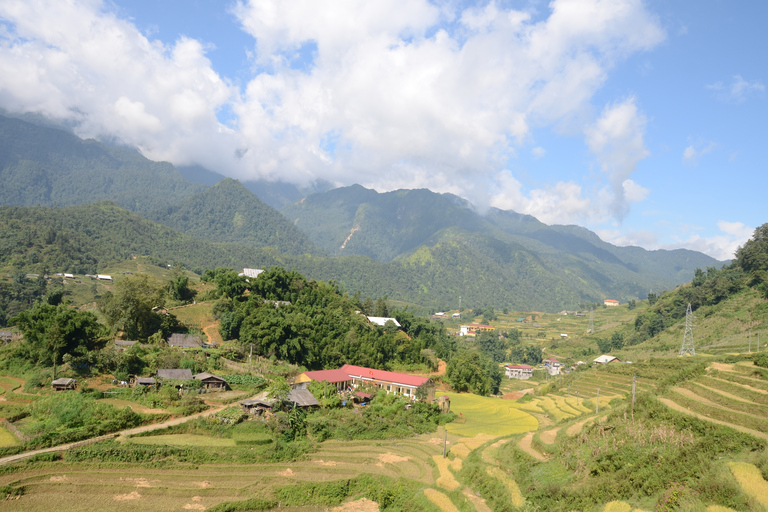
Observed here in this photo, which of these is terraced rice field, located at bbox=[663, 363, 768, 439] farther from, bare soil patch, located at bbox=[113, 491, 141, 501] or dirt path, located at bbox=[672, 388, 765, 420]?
bare soil patch, located at bbox=[113, 491, 141, 501]

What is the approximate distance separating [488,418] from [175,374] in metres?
28.6

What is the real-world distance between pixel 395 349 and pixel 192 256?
396 feet

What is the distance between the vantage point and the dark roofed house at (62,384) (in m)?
32.8

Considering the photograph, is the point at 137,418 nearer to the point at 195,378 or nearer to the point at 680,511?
the point at 195,378

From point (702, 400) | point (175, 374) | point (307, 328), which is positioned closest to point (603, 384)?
point (702, 400)

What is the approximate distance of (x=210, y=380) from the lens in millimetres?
38500

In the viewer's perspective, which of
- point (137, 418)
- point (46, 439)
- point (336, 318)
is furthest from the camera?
point (336, 318)

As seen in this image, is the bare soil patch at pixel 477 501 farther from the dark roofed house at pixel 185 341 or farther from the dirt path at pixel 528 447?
the dark roofed house at pixel 185 341

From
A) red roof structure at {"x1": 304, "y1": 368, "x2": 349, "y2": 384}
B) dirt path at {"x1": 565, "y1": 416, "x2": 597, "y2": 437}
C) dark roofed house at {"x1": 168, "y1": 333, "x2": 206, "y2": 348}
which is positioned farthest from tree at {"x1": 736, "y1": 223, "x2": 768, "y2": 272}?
dark roofed house at {"x1": 168, "y1": 333, "x2": 206, "y2": 348}

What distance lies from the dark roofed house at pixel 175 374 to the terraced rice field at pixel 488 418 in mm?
22895

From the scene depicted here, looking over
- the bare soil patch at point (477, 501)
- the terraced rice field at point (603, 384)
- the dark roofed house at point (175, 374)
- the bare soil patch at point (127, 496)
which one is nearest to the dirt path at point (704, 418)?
the bare soil patch at point (477, 501)

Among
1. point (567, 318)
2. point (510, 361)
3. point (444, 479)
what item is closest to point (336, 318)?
point (444, 479)

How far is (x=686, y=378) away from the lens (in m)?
26.7

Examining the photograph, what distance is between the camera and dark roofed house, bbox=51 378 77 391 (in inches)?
1293
